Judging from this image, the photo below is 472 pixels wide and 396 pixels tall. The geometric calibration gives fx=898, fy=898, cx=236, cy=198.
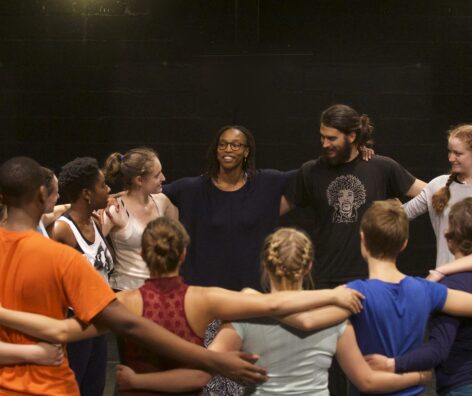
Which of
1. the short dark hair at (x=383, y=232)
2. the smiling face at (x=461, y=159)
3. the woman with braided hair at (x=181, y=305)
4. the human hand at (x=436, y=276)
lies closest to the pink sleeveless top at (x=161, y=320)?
the woman with braided hair at (x=181, y=305)

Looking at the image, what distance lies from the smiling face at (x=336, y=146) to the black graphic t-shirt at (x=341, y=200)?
4cm

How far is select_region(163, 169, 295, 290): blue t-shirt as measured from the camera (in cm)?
419

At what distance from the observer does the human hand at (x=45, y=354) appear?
2.48m

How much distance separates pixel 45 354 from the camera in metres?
2.48

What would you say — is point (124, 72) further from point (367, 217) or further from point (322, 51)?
point (367, 217)

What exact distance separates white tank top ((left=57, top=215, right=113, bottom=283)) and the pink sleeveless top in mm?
1233

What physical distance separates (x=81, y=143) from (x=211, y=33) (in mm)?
1189

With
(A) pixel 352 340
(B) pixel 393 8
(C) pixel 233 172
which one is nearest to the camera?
(A) pixel 352 340

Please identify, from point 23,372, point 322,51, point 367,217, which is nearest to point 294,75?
point 322,51

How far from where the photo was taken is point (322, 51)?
618 centimetres

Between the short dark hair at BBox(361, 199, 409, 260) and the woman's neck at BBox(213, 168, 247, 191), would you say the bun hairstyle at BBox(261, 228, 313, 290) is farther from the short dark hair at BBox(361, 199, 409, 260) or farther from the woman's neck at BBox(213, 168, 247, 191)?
the woman's neck at BBox(213, 168, 247, 191)

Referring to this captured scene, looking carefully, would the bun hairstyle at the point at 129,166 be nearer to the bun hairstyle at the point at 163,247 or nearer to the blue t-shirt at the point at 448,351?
the bun hairstyle at the point at 163,247

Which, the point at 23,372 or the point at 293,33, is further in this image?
→ the point at 293,33

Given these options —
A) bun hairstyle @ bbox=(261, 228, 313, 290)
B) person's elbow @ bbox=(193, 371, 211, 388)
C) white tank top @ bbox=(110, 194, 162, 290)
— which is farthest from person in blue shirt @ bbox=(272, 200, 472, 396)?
white tank top @ bbox=(110, 194, 162, 290)
